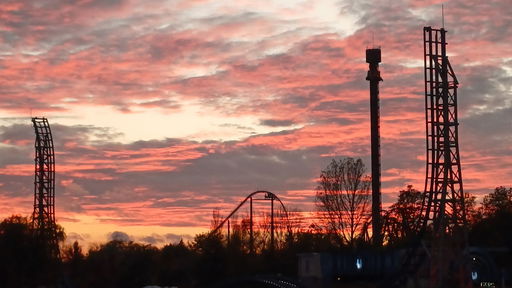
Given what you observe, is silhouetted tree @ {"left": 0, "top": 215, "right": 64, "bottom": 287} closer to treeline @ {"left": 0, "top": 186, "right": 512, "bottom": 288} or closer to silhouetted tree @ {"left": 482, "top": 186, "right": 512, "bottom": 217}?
treeline @ {"left": 0, "top": 186, "right": 512, "bottom": 288}

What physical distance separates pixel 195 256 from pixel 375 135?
30885 mm

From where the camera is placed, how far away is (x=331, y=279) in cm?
9706

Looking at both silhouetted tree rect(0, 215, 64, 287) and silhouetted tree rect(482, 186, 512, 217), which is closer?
silhouetted tree rect(0, 215, 64, 287)

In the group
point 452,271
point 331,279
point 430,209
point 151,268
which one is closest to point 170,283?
point 151,268

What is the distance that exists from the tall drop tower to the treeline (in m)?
1.79

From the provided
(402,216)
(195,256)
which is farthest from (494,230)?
(195,256)

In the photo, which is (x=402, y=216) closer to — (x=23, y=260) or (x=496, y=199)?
(x=496, y=199)

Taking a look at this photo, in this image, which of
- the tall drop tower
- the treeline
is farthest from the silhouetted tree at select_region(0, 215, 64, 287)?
the tall drop tower

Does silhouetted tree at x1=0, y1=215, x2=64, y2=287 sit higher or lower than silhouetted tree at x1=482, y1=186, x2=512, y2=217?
lower

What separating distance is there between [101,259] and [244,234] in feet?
117

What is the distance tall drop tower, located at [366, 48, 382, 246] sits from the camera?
126938 millimetres

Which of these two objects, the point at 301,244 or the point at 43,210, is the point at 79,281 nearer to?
the point at 43,210

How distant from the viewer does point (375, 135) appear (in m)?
132

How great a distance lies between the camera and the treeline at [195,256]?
89875 millimetres
